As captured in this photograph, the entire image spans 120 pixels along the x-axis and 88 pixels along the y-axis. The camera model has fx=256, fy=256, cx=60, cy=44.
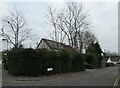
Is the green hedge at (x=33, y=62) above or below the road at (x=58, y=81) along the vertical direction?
above

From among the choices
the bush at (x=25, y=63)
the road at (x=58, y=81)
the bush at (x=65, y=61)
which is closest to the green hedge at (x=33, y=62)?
the bush at (x=25, y=63)

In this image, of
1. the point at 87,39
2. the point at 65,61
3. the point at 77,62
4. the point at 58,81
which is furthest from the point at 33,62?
the point at 87,39

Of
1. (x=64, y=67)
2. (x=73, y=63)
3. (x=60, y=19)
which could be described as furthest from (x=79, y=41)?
(x=64, y=67)

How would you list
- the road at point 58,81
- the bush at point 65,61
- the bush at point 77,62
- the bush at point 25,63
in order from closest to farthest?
the road at point 58,81
the bush at point 25,63
the bush at point 65,61
the bush at point 77,62

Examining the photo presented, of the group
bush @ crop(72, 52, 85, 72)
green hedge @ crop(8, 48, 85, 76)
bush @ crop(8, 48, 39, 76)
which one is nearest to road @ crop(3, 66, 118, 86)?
bush @ crop(8, 48, 39, 76)

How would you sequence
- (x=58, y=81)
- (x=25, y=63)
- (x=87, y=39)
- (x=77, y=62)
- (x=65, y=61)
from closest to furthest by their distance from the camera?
1. (x=58, y=81)
2. (x=25, y=63)
3. (x=65, y=61)
4. (x=77, y=62)
5. (x=87, y=39)

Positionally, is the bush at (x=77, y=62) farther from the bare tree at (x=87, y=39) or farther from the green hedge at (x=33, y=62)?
the bare tree at (x=87, y=39)

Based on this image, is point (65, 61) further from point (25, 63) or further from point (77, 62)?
point (25, 63)

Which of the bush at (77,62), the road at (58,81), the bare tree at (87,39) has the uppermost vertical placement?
the bare tree at (87,39)

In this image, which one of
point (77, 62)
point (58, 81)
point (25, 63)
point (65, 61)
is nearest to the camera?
point (58, 81)

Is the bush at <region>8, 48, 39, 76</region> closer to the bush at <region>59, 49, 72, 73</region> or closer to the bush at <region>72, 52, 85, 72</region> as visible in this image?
the bush at <region>59, 49, 72, 73</region>

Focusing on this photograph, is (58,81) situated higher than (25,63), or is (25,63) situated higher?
(25,63)

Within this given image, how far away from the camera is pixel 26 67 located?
3209 centimetres

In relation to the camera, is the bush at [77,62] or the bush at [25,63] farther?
the bush at [77,62]
